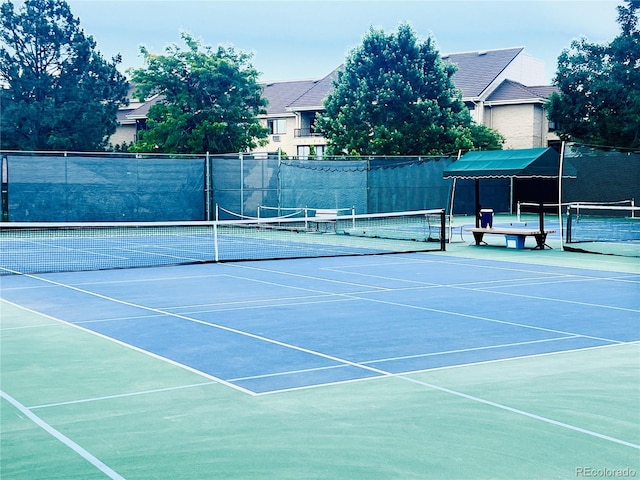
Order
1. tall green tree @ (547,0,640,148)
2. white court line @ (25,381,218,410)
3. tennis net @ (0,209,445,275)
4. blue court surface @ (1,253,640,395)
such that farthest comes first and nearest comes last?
tall green tree @ (547,0,640,148) < tennis net @ (0,209,445,275) < blue court surface @ (1,253,640,395) < white court line @ (25,381,218,410)

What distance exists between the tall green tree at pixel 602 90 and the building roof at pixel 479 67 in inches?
277

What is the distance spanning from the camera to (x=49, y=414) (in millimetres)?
6125

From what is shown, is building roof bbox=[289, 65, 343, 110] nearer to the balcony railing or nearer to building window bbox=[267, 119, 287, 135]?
the balcony railing

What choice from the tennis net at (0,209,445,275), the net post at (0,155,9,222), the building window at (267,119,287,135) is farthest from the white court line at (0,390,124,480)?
the building window at (267,119,287,135)

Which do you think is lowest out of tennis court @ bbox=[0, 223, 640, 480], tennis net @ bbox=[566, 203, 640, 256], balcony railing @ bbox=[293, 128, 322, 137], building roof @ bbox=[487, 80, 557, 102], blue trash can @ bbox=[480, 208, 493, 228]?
tennis court @ bbox=[0, 223, 640, 480]

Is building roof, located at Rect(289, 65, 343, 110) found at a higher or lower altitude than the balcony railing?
higher

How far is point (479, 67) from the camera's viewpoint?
5384cm

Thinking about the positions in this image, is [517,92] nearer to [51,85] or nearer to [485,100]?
[485,100]

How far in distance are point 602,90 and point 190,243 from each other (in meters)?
26.4

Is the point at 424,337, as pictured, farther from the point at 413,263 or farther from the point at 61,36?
the point at 61,36

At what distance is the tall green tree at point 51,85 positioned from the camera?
47.8m

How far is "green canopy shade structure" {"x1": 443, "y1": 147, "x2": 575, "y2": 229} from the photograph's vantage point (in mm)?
21453

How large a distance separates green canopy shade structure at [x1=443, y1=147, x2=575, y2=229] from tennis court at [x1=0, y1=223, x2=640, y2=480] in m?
8.06

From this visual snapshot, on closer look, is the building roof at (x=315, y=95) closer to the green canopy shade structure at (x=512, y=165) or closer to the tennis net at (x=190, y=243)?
the tennis net at (x=190, y=243)
